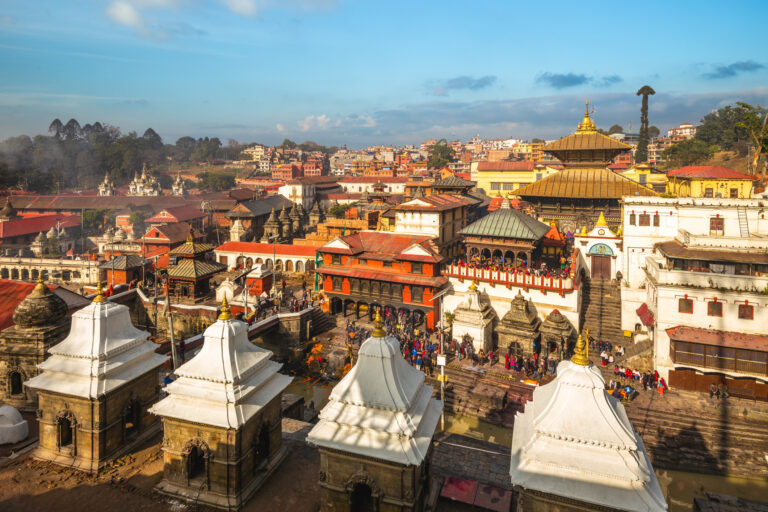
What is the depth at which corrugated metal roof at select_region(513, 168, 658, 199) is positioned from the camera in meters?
35.0

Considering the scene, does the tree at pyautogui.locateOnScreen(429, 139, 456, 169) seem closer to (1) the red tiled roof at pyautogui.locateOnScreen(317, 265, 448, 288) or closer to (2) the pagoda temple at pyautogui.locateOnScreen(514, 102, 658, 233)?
(2) the pagoda temple at pyautogui.locateOnScreen(514, 102, 658, 233)

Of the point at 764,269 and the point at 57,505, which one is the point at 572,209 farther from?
the point at 57,505

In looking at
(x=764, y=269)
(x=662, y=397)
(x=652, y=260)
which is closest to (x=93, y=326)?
(x=662, y=397)

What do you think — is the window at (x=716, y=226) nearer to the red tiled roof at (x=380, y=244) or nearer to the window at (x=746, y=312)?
the window at (x=746, y=312)

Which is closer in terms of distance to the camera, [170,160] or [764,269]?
[764,269]

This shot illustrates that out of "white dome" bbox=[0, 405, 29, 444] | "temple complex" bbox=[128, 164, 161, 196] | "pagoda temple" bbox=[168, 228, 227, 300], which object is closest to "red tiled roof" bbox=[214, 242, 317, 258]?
"pagoda temple" bbox=[168, 228, 227, 300]

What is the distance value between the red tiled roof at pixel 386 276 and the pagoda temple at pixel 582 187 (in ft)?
43.3

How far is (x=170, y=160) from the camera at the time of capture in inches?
6954

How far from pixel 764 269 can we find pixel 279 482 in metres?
25.2

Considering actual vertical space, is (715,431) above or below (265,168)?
below

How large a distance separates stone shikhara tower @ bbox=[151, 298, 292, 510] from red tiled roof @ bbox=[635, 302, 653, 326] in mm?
22008

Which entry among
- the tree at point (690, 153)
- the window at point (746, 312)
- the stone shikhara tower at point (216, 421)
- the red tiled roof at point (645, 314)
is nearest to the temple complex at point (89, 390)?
the stone shikhara tower at point (216, 421)

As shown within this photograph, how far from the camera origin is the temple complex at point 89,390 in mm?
12406

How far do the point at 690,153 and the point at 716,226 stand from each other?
2013 inches
